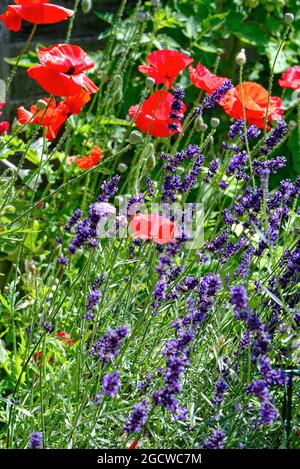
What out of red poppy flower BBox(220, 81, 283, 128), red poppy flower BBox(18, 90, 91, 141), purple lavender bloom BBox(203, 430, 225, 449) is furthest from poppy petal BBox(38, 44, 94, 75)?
purple lavender bloom BBox(203, 430, 225, 449)

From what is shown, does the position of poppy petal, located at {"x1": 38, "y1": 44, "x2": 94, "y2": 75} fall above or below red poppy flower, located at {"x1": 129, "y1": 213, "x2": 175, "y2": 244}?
above

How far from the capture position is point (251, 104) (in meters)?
2.68

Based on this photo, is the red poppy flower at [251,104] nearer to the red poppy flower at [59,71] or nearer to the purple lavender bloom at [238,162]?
the purple lavender bloom at [238,162]

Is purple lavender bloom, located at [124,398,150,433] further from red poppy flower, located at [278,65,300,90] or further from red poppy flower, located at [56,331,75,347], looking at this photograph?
red poppy flower, located at [278,65,300,90]

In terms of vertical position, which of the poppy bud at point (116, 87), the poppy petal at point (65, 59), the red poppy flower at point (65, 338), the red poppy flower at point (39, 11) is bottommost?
the red poppy flower at point (65, 338)

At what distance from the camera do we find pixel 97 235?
1.95 meters

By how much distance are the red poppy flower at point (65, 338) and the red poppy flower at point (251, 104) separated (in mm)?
795

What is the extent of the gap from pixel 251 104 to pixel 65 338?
0.87 m

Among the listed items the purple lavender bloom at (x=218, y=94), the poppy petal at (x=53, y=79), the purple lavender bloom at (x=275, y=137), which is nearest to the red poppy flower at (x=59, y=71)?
the poppy petal at (x=53, y=79)

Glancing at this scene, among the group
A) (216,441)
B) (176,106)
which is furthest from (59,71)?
(216,441)

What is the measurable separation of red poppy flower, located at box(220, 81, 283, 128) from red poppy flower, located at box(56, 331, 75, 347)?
795 millimetres

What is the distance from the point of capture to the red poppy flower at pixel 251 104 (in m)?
2.68

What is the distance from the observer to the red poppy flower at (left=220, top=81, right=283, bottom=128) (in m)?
2.68

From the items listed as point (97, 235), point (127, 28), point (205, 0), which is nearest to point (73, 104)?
point (97, 235)
